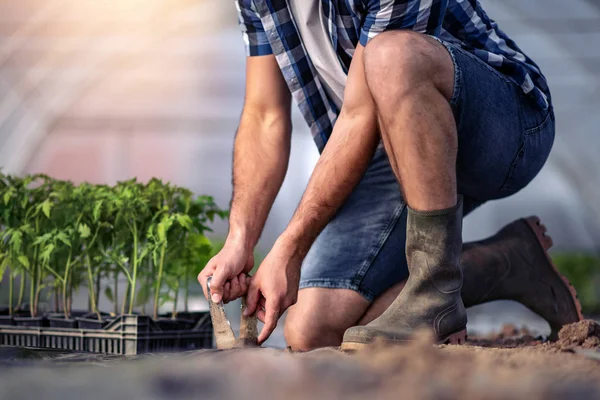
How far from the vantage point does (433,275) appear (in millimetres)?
1505

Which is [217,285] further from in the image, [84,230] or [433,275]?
[84,230]

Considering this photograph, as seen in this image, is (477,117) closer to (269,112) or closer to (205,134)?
(269,112)

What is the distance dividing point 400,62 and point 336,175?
0.27 metres

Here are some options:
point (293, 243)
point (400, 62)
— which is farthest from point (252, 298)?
point (400, 62)

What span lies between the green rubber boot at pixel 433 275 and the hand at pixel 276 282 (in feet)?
0.65

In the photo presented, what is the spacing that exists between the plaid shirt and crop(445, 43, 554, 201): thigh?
0.22ft

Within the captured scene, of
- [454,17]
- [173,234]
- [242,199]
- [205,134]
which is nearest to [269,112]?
[242,199]

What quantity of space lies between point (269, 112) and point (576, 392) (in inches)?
58.0

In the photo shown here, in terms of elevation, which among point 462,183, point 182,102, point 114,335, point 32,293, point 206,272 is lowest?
point 114,335

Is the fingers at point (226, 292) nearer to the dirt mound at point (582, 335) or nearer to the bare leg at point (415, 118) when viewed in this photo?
the bare leg at point (415, 118)

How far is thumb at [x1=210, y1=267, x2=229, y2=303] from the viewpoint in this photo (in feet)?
5.17

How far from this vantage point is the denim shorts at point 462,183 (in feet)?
5.66

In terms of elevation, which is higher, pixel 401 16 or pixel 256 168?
pixel 401 16

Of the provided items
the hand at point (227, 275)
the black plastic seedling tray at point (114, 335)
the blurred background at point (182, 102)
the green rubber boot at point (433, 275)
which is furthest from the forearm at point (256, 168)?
A: the blurred background at point (182, 102)
